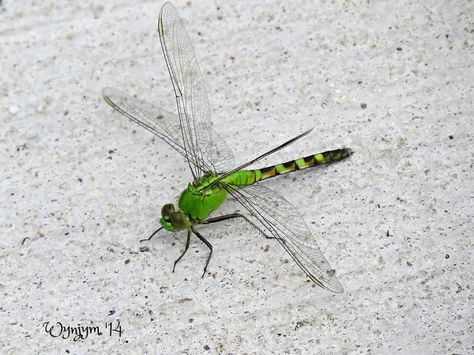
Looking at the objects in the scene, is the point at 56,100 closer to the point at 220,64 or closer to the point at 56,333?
the point at 220,64

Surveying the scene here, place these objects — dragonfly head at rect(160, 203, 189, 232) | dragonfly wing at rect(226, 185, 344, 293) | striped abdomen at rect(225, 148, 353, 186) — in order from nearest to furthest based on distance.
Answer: dragonfly wing at rect(226, 185, 344, 293)
dragonfly head at rect(160, 203, 189, 232)
striped abdomen at rect(225, 148, 353, 186)

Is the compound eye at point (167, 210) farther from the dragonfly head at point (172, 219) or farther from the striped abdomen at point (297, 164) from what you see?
the striped abdomen at point (297, 164)

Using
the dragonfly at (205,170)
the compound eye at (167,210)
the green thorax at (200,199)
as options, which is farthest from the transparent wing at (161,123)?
the compound eye at (167,210)

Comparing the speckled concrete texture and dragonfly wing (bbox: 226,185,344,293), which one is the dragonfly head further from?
dragonfly wing (bbox: 226,185,344,293)

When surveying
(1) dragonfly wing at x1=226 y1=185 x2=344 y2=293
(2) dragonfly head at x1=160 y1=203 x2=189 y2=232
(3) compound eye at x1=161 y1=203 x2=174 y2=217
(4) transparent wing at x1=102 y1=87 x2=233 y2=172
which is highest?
(4) transparent wing at x1=102 y1=87 x2=233 y2=172

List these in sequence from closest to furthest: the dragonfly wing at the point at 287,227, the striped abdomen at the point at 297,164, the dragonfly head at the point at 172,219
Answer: the dragonfly wing at the point at 287,227
the dragonfly head at the point at 172,219
the striped abdomen at the point at 297,164

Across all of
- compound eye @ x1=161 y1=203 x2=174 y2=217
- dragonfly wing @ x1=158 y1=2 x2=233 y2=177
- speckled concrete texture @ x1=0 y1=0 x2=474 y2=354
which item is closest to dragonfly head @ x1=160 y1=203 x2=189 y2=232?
compound eye @ x1=161 y1=203 x2=174 y2=217

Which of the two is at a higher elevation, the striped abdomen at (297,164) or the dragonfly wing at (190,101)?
the dragonfly wing at (190,101)
